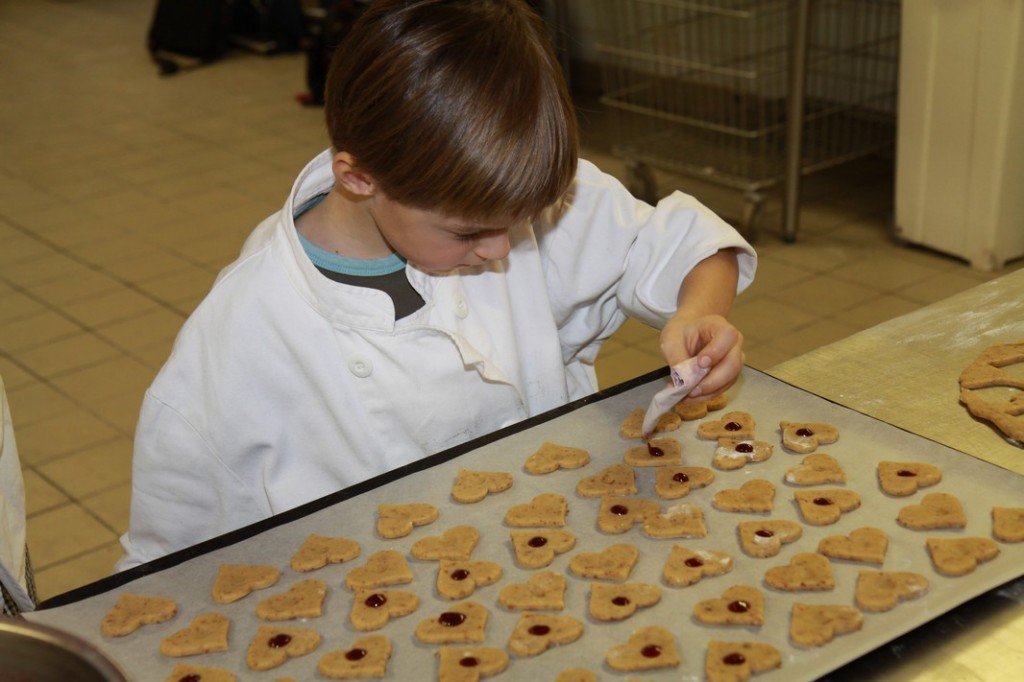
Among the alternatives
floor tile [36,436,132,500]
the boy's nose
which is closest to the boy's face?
the boy's nose

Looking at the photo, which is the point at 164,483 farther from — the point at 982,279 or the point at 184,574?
the point at 982,279

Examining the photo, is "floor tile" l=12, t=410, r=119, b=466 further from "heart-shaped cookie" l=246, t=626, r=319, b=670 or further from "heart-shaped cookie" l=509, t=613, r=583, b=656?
"heart-shaped cookie" l=509, t=613, r=583, b=656

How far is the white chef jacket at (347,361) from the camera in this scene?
121cm

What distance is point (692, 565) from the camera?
101 cm

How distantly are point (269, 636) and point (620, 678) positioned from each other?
0.29 meters

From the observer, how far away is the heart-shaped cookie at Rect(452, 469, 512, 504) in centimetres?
113

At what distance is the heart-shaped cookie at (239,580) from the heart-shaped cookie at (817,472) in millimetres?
489

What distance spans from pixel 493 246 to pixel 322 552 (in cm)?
33

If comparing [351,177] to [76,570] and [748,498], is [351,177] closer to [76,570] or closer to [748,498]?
[748,498]

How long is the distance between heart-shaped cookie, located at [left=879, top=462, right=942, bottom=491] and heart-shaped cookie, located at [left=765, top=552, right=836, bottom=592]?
117mm

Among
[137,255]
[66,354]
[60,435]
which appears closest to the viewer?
[60,435]

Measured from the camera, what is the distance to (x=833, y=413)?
1.21m

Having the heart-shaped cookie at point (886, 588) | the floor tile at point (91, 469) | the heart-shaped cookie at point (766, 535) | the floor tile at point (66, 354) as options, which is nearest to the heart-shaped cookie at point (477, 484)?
the heart-shaped cookie at point (766, 535)

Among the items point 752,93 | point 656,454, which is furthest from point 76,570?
point 752,93
